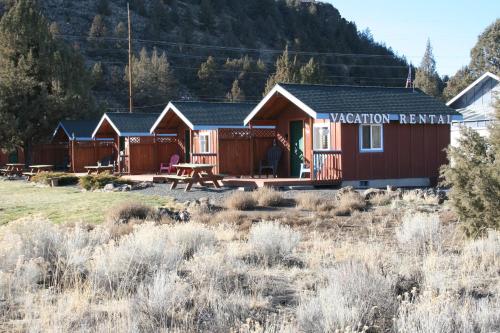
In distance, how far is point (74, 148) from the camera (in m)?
34.9

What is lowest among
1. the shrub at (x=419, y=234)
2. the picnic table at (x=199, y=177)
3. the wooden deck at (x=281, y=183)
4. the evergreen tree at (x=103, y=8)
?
the shrub at (x=419, y=234)

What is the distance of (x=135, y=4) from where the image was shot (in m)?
103

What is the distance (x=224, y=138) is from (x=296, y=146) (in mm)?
2826

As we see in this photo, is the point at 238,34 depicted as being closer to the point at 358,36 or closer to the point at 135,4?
the point at 135,4

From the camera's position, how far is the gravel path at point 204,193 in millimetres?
17141

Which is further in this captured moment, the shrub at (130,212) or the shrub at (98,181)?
the shrub at (98,181)

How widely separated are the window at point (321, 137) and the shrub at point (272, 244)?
12.2 m

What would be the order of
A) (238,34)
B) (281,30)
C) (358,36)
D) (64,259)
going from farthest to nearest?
1. (358,36)
2. (281,30)
3. (238,34)
4. (64,259)

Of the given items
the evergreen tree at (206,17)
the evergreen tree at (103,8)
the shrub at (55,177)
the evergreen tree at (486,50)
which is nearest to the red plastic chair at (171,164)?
the shrub at (55,177)

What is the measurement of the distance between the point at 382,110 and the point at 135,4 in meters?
88.1

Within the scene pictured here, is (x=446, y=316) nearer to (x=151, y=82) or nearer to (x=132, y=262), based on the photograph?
(x=132, y=262)

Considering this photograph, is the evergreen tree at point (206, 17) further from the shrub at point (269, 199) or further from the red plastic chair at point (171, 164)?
the shrub at point (269, 199)

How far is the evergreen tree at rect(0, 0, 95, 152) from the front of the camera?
3888cm

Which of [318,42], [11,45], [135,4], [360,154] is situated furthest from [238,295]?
[318,42]
